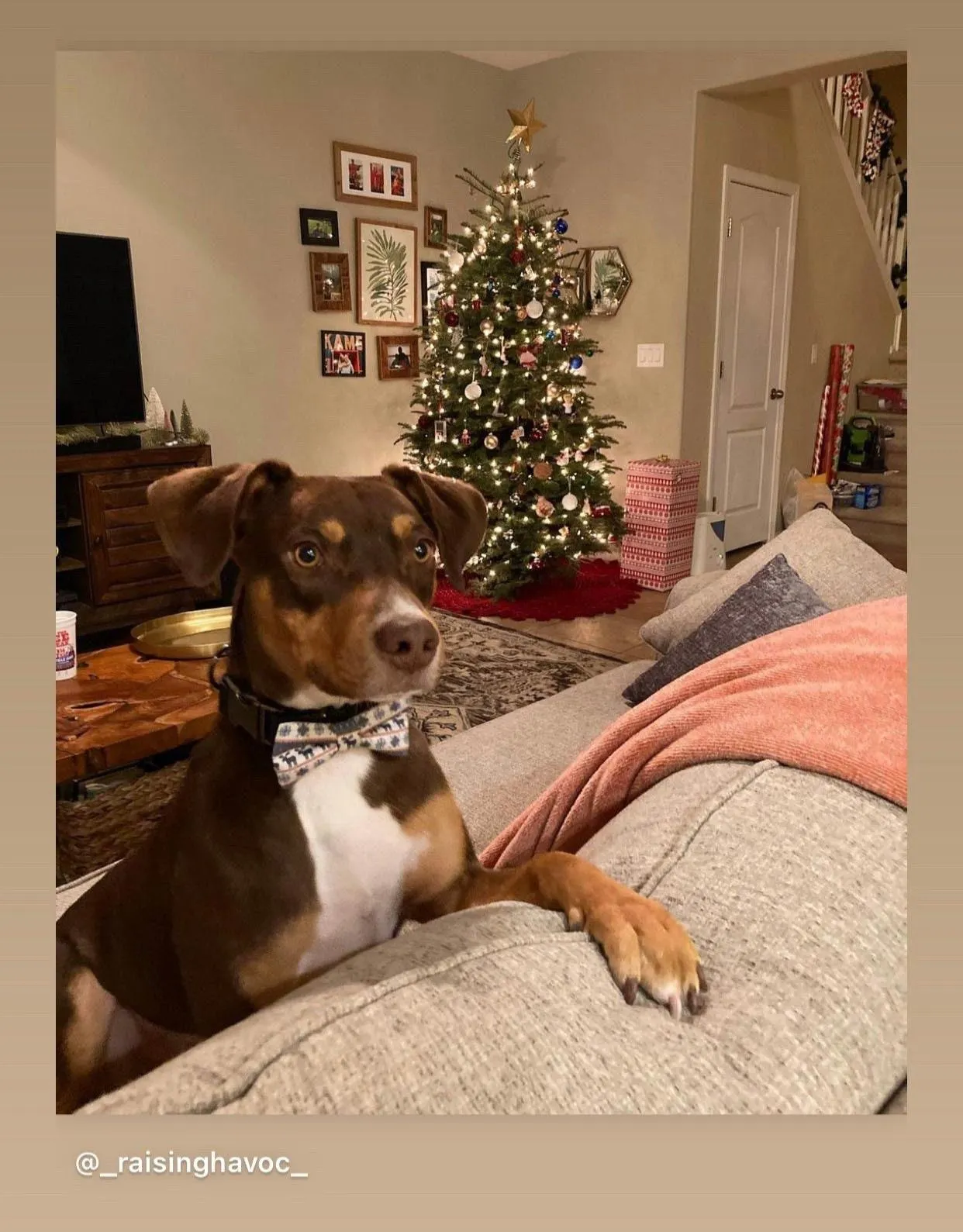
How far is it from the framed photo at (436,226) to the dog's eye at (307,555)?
3.96 meters

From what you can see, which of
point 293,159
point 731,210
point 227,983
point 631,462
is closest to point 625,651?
point 631,462

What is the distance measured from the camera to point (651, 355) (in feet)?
16.1

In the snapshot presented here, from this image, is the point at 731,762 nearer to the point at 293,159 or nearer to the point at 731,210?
the point at 293,159

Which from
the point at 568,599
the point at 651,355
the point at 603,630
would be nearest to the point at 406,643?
the point at 603,630

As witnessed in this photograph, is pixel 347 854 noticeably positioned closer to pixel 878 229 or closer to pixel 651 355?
pixel 878 229

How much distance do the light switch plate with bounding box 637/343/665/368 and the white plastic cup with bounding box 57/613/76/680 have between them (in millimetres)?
3720

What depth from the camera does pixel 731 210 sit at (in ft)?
15.7

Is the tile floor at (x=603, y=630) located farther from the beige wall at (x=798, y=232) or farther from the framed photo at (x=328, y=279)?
the framed photo at (x=328, y=279)

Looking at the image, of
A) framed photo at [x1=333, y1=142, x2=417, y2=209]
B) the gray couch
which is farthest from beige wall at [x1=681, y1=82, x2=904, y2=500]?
the gray couch

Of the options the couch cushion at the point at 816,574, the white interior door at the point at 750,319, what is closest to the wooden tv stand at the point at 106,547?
the couch cushion at the point at 816,574

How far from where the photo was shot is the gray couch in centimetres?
53

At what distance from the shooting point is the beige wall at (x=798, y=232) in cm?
418

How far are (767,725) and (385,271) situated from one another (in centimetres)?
402

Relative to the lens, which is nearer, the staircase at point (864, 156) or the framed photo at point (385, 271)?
the staircase at point (864, 156)
